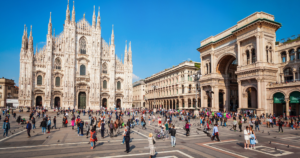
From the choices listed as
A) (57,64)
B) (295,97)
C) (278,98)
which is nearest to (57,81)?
(57,64)

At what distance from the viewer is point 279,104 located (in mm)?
35688

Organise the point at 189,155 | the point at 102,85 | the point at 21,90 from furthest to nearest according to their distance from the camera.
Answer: the point at 102,85
the point at 21,90
the point at 189,155

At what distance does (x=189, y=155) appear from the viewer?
452 inches

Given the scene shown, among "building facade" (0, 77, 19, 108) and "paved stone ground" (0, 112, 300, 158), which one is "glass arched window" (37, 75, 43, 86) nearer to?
"building facade" (0, 77, 19, 108)

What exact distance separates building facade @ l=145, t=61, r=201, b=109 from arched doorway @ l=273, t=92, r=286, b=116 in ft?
61.7

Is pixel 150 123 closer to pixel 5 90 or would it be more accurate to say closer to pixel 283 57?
pixel 283 57

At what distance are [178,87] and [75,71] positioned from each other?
1202 inches

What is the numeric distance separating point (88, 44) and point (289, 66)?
50.2m

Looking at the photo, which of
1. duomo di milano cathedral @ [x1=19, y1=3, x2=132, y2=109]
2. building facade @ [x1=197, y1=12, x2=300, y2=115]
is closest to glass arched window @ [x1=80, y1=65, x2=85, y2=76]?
duomo di milano cathedral @ [x1=19, y1=3, x2=132, y2=109]

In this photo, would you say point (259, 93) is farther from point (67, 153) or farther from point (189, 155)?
point (67, 153)

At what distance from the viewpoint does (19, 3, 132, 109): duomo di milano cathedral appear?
54812 mm

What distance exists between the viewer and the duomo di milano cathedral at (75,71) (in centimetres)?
5481

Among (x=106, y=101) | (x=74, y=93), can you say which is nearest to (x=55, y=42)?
(x=74, y=93)

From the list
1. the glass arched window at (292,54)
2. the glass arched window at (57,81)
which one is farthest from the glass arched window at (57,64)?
the glass arched window at (292,54)
